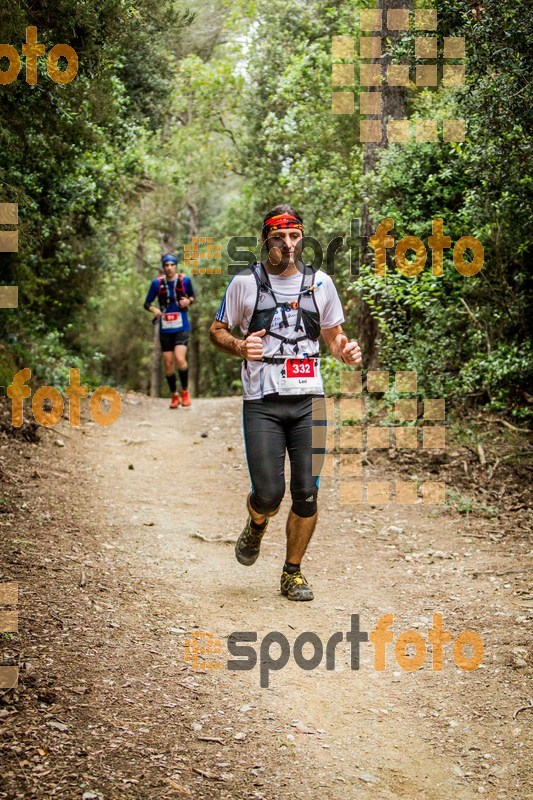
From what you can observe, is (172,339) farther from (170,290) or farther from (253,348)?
(253,348)

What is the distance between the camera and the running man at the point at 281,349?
5066 mm

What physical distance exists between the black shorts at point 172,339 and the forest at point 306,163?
1667 mm

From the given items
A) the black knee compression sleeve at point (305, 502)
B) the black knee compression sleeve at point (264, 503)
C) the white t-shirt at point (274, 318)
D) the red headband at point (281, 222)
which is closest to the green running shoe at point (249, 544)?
the black knee compression sleeve at point (264, 503)

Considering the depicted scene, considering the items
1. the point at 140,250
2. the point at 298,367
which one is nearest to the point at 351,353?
the point at 298,367

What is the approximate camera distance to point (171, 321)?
1298 cm

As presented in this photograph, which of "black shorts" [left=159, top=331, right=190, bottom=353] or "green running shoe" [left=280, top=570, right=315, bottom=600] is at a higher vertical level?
"black shorts" [left=159, top=331, right=190, bottom=353]

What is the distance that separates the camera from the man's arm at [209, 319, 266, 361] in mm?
4828

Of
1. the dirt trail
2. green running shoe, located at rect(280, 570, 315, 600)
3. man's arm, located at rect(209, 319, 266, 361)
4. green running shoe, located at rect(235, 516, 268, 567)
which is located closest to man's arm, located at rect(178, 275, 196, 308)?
the dirt trail

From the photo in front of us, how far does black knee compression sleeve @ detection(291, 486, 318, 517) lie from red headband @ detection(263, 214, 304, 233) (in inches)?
69.0

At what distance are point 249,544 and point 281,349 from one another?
1.46m

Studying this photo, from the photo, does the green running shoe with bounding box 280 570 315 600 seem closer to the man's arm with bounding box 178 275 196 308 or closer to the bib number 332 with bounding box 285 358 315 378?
the bib number 332 with bounding box 285 358 315 378

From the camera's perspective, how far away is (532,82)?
22.1ft

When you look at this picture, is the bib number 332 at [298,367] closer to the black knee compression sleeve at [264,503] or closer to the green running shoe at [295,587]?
the black knee compression sleeve at [264,503]

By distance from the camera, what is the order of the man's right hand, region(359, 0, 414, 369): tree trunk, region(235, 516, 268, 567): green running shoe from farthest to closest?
region(359, 0, 414, 369): tree trunk, region(235, 516, 268, 567): green running shoe, the man's right hand
